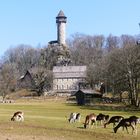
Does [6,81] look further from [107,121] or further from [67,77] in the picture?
[107,121]

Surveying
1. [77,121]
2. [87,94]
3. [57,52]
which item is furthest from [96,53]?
[77,121]

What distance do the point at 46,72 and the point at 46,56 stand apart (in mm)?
21946

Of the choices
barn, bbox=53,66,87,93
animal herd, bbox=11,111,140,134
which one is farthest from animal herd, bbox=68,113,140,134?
barn, bbox=53,66,87,93

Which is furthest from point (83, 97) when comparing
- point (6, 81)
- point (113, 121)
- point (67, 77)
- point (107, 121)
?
point (113, 121)

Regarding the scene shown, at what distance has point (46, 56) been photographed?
183625 millimetres

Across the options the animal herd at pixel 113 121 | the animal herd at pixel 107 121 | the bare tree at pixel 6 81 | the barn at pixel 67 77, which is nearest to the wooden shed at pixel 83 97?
the bare tree at pixel 6 81

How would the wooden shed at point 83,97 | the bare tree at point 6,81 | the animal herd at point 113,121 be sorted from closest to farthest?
1. the animal herd at point 113,121
2. the wooden shed at point 83,97
3. the bare tree at point 6,81

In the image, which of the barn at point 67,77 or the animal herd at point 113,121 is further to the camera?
the barn at point 67,77

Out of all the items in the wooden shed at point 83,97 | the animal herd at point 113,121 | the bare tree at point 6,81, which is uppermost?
the bare tree at point 6,81

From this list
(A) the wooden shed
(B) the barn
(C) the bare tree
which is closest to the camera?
(A) the wooden shed

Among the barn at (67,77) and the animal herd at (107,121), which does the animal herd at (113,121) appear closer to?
the animal herd at (107,121)

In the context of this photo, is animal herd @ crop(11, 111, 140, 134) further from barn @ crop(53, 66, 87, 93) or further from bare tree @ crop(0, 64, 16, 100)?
barn @ crop(53, 66, 87, 93)

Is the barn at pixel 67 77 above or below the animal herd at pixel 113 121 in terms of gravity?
above

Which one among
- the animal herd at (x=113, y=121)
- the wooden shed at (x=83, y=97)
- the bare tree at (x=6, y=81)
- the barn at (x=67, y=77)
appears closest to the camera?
the animal herd at (x=113, y=121)
